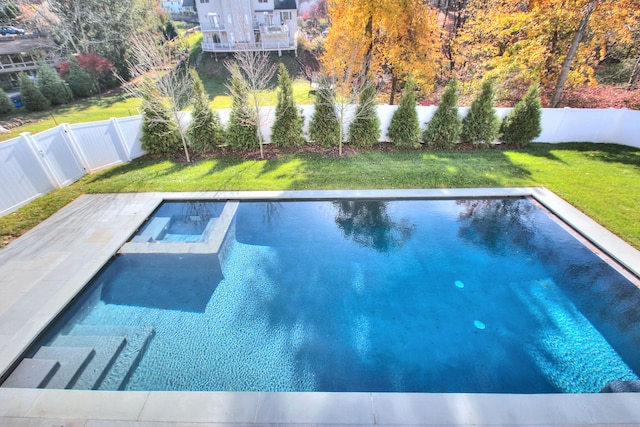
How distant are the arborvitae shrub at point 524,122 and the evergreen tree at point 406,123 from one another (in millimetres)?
3626

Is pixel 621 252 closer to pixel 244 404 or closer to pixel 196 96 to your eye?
pixel 244 404

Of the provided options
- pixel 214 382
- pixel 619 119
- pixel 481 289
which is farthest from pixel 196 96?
pixel 619 119

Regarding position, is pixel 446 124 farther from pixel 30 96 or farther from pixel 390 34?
pixel 30 96

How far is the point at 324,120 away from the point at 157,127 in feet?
20.6

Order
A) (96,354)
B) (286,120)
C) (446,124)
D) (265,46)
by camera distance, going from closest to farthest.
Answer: (96,354) → (446,124) → (286,120) → (265,46)

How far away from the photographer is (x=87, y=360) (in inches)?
171

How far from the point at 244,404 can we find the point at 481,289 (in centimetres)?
467

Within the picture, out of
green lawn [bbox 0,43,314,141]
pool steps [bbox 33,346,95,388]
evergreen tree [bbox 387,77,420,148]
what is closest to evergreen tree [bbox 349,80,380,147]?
evergreen tree [bbox 387,77,420,148]

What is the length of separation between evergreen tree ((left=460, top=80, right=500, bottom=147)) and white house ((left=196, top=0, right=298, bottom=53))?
1003 inches

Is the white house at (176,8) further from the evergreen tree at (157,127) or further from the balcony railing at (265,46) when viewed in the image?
the evergreen tree at (157,127)

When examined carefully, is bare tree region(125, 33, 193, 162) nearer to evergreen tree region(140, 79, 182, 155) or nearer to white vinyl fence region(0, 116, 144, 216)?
evergreen tree region(140, 79, 182, 155)

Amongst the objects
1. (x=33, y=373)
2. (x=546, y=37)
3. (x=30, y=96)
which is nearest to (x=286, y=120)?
(x=33, y=373)

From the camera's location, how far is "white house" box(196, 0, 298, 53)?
100 feet

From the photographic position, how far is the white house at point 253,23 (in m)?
30.5
